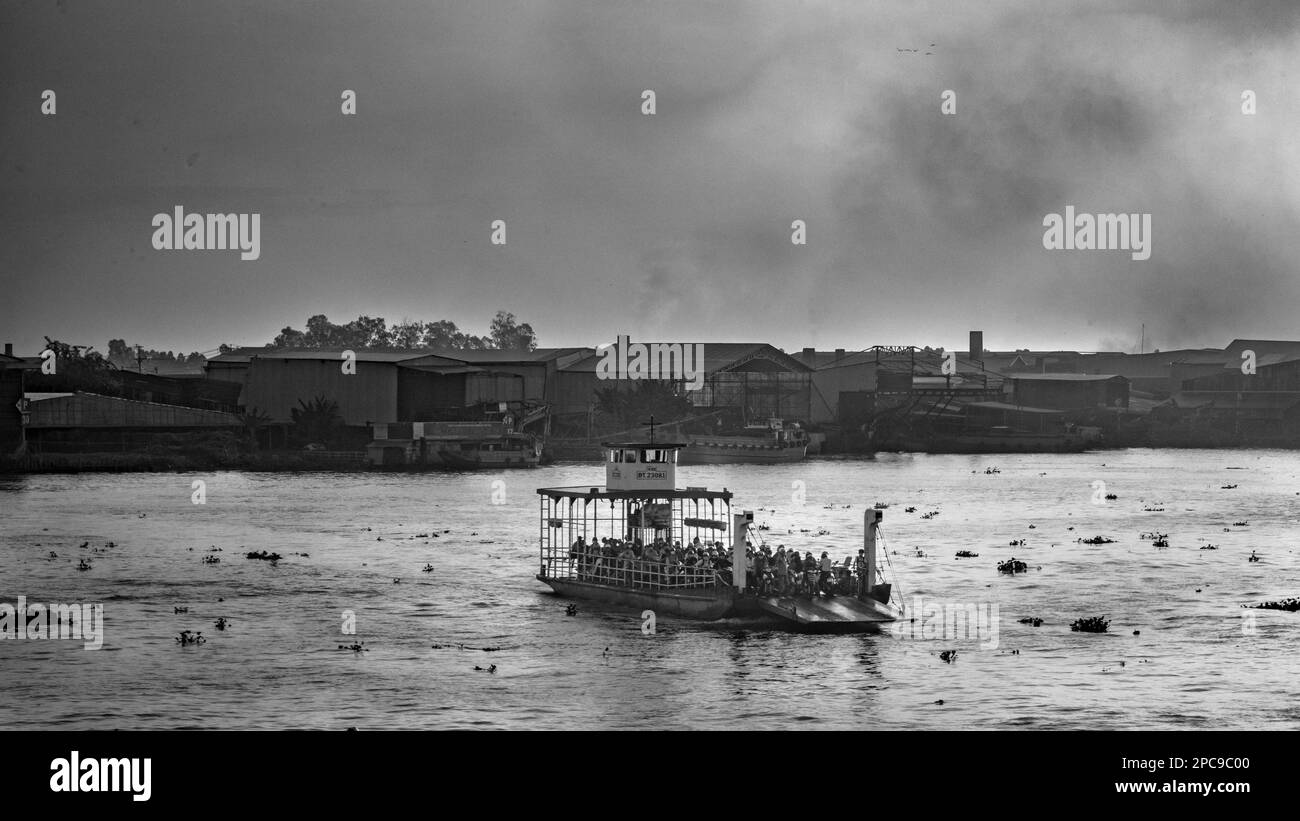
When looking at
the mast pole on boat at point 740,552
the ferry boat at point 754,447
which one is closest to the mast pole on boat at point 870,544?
the mast pole on boat at point 740,552

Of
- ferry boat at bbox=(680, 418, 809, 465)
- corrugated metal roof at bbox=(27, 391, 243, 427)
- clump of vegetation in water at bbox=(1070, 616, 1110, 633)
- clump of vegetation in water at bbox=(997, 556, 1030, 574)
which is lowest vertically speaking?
clump of vegetation in water at bbox=(1070, 616, 1110, 633)

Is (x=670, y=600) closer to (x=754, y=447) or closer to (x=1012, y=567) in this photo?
(x=1012, y=567)

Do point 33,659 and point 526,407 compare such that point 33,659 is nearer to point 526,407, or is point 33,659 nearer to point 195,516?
point 195,516

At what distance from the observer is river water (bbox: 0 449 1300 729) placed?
34906 millimetres

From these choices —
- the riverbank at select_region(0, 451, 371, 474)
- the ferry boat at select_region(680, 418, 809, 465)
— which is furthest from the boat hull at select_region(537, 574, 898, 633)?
the ferry boat at select_region(680, 418, 809, 465)

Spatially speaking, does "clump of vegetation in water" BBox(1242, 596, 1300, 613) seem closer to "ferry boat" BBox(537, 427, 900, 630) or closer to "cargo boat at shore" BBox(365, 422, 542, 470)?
"ferry boat" BBox(537, 427, 900, 630)

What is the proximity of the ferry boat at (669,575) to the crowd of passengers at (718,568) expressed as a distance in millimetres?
50

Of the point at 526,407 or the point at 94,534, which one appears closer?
the point at 94,534

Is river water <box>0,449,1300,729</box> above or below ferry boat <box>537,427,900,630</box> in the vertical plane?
below

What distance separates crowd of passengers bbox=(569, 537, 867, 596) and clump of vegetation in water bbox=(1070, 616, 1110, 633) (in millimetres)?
7047

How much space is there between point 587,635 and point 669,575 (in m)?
3.81
